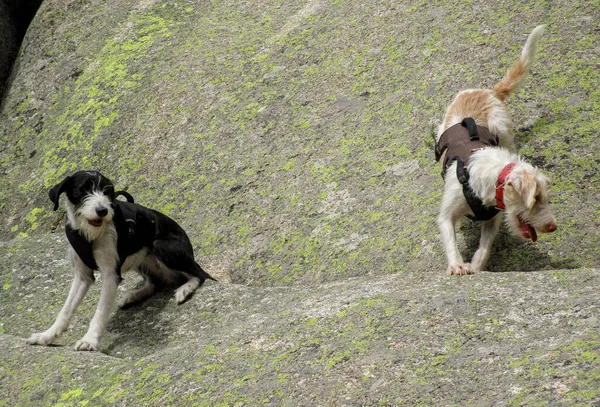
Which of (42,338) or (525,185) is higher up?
(42,338)

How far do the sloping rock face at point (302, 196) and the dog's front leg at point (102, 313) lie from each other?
0.13 m

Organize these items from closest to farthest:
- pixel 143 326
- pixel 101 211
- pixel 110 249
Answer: pixel 101 211, pixel 143 326, pixel 110 249

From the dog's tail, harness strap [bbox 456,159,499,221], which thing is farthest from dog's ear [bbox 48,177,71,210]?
the dog's tail

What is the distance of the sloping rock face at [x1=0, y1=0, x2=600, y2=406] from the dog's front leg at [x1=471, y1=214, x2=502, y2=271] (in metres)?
0.19

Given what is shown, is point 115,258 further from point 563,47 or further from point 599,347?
point 563,47

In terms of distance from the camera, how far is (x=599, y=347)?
435 cm

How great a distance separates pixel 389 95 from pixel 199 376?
4.63 metres

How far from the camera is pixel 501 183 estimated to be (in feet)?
21.4

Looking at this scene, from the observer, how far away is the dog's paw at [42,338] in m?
6.66

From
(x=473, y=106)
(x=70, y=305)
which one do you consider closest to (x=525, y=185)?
(x=473, y=106)

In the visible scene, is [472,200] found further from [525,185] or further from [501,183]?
[525,185]

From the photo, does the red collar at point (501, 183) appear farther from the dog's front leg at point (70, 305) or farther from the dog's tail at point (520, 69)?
the dog's front leg at point (70, 305)

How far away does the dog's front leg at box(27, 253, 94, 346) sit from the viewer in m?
6.74

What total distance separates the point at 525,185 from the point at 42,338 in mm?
4343
